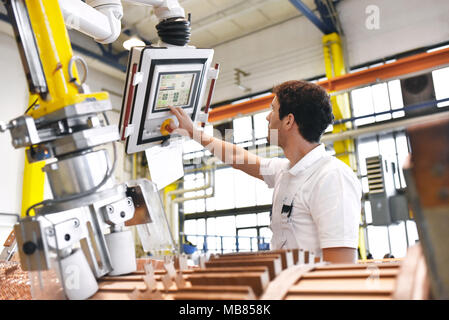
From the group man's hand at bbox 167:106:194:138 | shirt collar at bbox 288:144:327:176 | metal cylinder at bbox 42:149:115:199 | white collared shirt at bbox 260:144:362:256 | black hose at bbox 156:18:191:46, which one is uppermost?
black hose at bbox 156:18:191:46

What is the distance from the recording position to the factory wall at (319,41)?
6371 millimetres

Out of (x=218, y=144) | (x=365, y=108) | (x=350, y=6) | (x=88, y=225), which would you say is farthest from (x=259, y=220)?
(x=88, y=225)

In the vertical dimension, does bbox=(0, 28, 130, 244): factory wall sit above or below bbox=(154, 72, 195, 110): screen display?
above

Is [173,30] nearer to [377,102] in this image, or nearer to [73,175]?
[73,175]

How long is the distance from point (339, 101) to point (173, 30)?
5.78 metres

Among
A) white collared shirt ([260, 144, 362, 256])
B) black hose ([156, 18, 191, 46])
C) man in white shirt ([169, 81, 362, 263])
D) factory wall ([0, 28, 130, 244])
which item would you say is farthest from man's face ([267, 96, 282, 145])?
factory wall ([0, 28, 130, 244])

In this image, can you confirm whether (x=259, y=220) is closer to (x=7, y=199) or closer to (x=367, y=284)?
(x=7, y=199)

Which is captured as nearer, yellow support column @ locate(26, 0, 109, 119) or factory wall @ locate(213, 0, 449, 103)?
yellow support column @ locate(26, 0, 109, 119)

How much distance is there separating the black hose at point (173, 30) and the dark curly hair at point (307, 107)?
1.59ft

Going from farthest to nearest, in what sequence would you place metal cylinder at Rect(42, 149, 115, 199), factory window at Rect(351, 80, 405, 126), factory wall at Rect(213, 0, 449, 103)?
factory window at Rect(351, 80, 405, 126) < factory wall at Rect(213, 0, 449, 103) < metal cylinder at Rect(42, 149, 115, 199)

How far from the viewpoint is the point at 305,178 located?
146 centimetres

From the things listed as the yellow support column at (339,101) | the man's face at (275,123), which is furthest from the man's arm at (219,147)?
the yellow support column at (339,101)

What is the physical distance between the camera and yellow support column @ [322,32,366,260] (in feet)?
21.8

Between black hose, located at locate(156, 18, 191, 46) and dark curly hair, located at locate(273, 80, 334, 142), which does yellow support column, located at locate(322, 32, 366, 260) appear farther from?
black hose, located at locate(156, 18, 191, 46)
